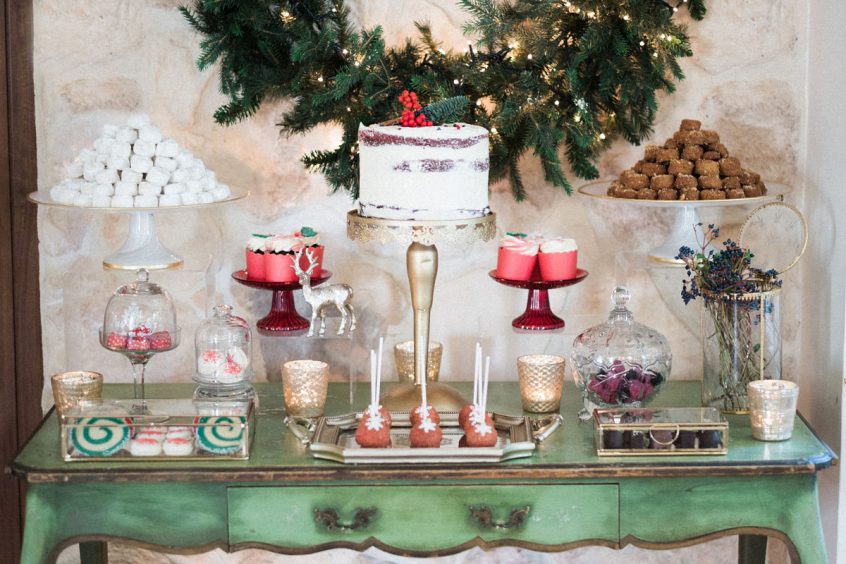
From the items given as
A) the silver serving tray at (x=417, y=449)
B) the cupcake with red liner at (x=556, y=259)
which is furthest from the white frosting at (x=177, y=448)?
the cupcake with red liner at (x=556, y=259)

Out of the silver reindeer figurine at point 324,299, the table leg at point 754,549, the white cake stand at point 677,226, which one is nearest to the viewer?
the silver reindeer figurine at point 324,299

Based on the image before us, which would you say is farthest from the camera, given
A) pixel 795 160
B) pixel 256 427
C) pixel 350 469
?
pixel 795 160

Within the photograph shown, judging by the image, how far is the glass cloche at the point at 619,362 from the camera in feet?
7.14

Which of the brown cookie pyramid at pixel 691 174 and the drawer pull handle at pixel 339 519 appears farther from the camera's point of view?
the brown cookie pyramid at pixel 691 174

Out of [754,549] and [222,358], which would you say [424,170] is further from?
[754,549]

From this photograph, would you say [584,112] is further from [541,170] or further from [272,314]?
[272,314]

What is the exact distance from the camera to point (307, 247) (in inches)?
94.5

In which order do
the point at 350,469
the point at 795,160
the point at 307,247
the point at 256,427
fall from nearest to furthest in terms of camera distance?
the point at 350,469 → the point at 256,427 → the point at 307,247 → the point at 795,160

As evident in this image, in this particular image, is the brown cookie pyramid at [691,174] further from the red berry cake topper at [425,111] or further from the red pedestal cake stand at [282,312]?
the red pedestal cake stand at [282,312]

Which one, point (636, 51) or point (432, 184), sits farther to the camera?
point (636, 51)

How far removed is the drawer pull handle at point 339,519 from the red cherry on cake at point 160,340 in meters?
0.51

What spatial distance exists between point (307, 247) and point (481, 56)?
57cm

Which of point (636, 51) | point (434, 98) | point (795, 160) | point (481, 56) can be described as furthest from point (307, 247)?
point (795, 160)

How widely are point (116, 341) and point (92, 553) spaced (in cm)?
56
